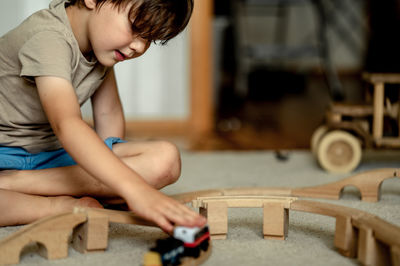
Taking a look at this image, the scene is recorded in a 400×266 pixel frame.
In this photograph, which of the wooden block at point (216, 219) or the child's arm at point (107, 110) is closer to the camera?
the wooden block at point (216, 219)

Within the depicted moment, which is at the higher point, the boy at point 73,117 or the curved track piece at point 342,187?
the boy at point 73,117

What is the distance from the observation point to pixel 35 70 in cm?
71

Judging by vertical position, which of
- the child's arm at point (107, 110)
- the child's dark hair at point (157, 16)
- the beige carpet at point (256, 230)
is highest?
the child's dark hair at point (157, 16)

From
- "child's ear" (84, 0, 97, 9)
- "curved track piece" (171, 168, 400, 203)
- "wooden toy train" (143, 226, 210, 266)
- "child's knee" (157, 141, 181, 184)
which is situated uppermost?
"child's ear" (84, 0, 97, 9)

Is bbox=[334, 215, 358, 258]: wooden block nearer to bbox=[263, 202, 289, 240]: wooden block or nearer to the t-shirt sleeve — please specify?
bbox=[263, 202, 289, 240]: wooden block

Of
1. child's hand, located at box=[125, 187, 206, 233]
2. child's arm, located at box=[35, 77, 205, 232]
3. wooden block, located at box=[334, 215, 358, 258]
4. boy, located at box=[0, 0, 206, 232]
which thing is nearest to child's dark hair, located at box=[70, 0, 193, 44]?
boy, located at box=[0, 0, 206, 232]

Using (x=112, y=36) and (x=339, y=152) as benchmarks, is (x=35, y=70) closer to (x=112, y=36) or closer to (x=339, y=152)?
(x=112, y=36)

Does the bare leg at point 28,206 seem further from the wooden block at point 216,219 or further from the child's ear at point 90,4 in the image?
the child's ear at point 90,4

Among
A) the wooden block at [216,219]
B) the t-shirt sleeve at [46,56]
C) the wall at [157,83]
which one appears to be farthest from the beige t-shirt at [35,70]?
the wall at [157,83]

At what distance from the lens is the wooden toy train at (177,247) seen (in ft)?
1.90

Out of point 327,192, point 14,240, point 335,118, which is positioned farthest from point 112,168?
point 335,118

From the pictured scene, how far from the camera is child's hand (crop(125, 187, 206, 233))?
619 mm

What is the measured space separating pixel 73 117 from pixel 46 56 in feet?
0.33

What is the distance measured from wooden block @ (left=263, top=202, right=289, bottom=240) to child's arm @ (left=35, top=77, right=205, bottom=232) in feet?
0.47
